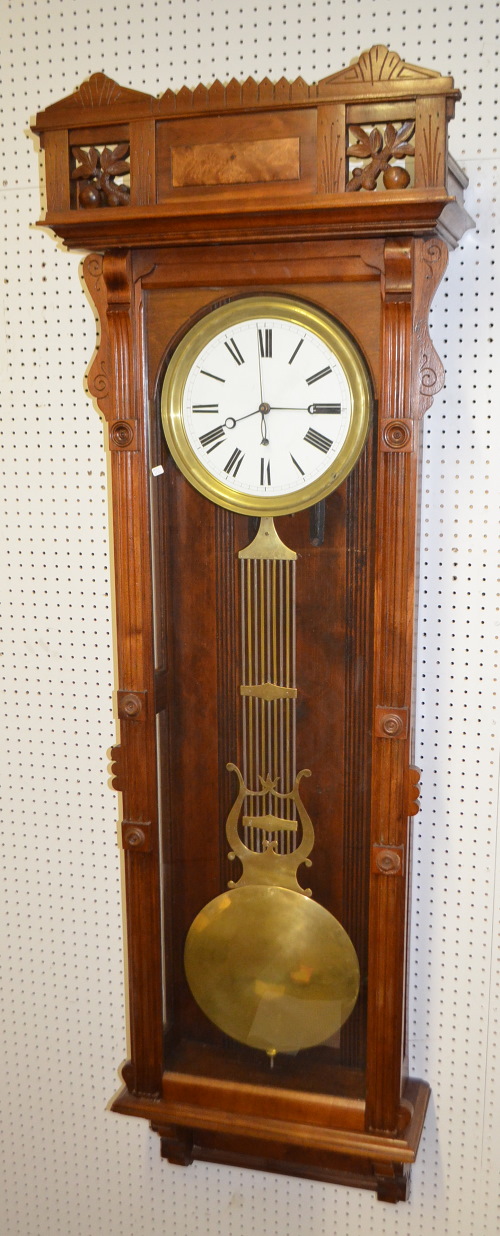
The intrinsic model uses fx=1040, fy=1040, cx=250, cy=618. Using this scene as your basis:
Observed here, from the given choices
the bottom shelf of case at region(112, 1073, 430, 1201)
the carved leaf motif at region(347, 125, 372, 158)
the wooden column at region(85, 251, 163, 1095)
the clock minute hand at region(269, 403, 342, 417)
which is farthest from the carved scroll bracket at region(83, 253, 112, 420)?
the bottom shelf of case at region(112, 1073, 430, 1201)

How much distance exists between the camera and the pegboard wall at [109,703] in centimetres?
164

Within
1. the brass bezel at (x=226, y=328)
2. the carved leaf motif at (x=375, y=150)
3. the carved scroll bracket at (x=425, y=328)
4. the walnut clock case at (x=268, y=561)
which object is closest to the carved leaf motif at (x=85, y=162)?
the walnut clock case at (x=268, y=561)

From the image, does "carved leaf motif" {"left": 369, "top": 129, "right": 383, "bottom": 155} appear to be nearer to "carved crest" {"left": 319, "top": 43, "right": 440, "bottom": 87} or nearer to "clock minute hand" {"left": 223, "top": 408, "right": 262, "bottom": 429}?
"carved crest" {"left": 319, "top": 43, "right": 440, "bottom": 87}

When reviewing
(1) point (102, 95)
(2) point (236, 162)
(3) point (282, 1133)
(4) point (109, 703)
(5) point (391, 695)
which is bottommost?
(3) point (282, 1133)

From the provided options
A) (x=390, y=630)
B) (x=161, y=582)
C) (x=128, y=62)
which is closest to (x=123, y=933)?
(x=161, y=582)

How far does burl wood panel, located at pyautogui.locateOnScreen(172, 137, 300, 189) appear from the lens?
138cm

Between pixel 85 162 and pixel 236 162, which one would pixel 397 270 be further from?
pixel 85 162

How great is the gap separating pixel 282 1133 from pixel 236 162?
4.73 ft

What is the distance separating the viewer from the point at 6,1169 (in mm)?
2170

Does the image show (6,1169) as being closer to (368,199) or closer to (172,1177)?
(172,1177)

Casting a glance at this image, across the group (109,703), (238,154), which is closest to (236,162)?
(238,154)

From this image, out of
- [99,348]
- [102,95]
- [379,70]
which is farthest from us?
[99,348]

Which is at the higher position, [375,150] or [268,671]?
[375,150]

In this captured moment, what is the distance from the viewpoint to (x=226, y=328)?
1.51 meters
